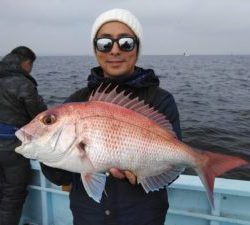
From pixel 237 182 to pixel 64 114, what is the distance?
2313mm

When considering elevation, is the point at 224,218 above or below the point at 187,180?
below

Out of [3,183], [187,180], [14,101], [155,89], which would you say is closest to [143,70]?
[155,89]

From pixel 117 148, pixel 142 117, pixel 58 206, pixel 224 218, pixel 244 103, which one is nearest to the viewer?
pixel 117 148

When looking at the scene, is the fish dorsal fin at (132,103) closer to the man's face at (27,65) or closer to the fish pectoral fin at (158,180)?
the fish pectoral fin at (158,180)

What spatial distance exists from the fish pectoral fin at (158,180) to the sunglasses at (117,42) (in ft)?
3.13

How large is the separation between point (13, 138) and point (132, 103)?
2941 mm

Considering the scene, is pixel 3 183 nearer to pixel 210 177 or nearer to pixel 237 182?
pixel 237 182

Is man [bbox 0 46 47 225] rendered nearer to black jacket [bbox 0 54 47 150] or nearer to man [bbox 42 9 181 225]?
black jacket [bbox 0 54 47 150]

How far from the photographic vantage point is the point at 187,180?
165 inches

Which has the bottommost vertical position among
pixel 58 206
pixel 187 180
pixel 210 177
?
pixel 58 206

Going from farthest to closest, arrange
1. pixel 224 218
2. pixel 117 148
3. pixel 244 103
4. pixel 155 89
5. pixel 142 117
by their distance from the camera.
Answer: pixel 244 103, pixel 224 218, pixel 155 89, pixel 142 117, pixel 117 148

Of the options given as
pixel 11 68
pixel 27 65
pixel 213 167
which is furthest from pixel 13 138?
pixel 213 167

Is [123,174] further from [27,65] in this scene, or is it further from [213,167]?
[27,65]

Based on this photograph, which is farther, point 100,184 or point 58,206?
point 58,206
